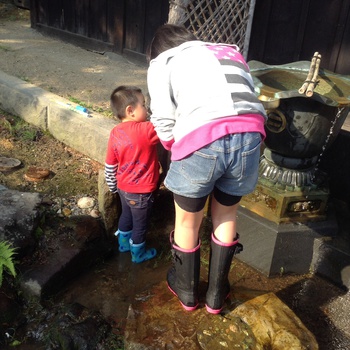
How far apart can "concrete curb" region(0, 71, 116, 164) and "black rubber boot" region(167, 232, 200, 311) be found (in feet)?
6.73

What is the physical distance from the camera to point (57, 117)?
4805mm

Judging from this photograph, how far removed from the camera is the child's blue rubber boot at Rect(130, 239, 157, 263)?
348 cm

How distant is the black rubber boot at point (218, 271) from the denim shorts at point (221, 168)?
1.10ft

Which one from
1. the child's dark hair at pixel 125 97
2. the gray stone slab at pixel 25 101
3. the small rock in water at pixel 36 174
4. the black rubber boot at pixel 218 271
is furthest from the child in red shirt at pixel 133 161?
the gray stone slab at pixel 25 101

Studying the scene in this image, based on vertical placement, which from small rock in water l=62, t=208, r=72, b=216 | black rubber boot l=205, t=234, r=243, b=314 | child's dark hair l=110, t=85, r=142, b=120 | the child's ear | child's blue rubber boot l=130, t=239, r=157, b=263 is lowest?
child's blue rubber boot l=130, t=239, r=157, b=263

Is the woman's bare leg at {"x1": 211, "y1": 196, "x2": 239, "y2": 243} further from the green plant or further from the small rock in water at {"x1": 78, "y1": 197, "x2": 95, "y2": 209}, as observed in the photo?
the small rock in water at {"x1": 78, "y1": 197, "x2": 95, "y2": 209}

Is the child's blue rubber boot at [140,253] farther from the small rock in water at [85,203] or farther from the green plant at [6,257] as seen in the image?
the green plant at [6,257]

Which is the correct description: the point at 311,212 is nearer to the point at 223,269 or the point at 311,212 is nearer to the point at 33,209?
the point at 223,269

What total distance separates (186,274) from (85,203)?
61.6 inches

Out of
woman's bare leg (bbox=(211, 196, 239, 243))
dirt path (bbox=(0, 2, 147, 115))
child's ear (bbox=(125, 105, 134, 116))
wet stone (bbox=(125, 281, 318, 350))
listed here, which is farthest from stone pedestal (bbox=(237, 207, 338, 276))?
dirt path (bbox=(0, 2, 147, 115))

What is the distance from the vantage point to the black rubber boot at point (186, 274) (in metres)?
2.51

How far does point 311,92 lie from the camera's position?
2773 millimetres

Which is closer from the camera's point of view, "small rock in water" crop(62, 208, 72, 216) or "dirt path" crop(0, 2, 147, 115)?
"small rock in water" crop(62, 208, 72, 216)

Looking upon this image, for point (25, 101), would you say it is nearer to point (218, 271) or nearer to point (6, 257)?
point (6, 257)
